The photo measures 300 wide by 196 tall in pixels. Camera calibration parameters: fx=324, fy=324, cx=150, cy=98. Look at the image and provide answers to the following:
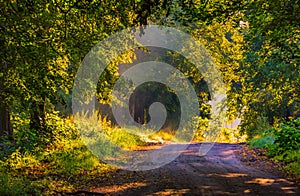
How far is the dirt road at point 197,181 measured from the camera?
793 cm

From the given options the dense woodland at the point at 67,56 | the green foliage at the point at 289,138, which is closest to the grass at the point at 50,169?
the dense woodland at the point at 67,56

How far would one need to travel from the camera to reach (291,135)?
12117 millimetres

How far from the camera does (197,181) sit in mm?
9008

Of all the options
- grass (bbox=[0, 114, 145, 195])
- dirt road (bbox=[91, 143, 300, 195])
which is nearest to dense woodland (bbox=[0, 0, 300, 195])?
grass (bbox=[0, 114, 145, 195])

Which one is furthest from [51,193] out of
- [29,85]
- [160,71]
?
[160,71]

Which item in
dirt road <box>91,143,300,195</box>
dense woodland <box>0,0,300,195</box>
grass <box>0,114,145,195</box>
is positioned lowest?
dirt road <box>91,143,300,195</box>

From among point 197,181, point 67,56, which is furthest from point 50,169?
point 197,181

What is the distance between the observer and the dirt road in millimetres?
7925

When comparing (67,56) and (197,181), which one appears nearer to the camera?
(67,56)

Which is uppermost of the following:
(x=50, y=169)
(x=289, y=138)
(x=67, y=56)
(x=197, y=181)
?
(x=67, y=56)

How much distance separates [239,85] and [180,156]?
56.8 feet

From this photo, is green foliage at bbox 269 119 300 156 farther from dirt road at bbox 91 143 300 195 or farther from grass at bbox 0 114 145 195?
grass at bbox 0 114 145 195

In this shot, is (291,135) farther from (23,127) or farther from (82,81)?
(23,127)

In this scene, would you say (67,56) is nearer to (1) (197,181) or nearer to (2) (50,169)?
(2) (50,169)
